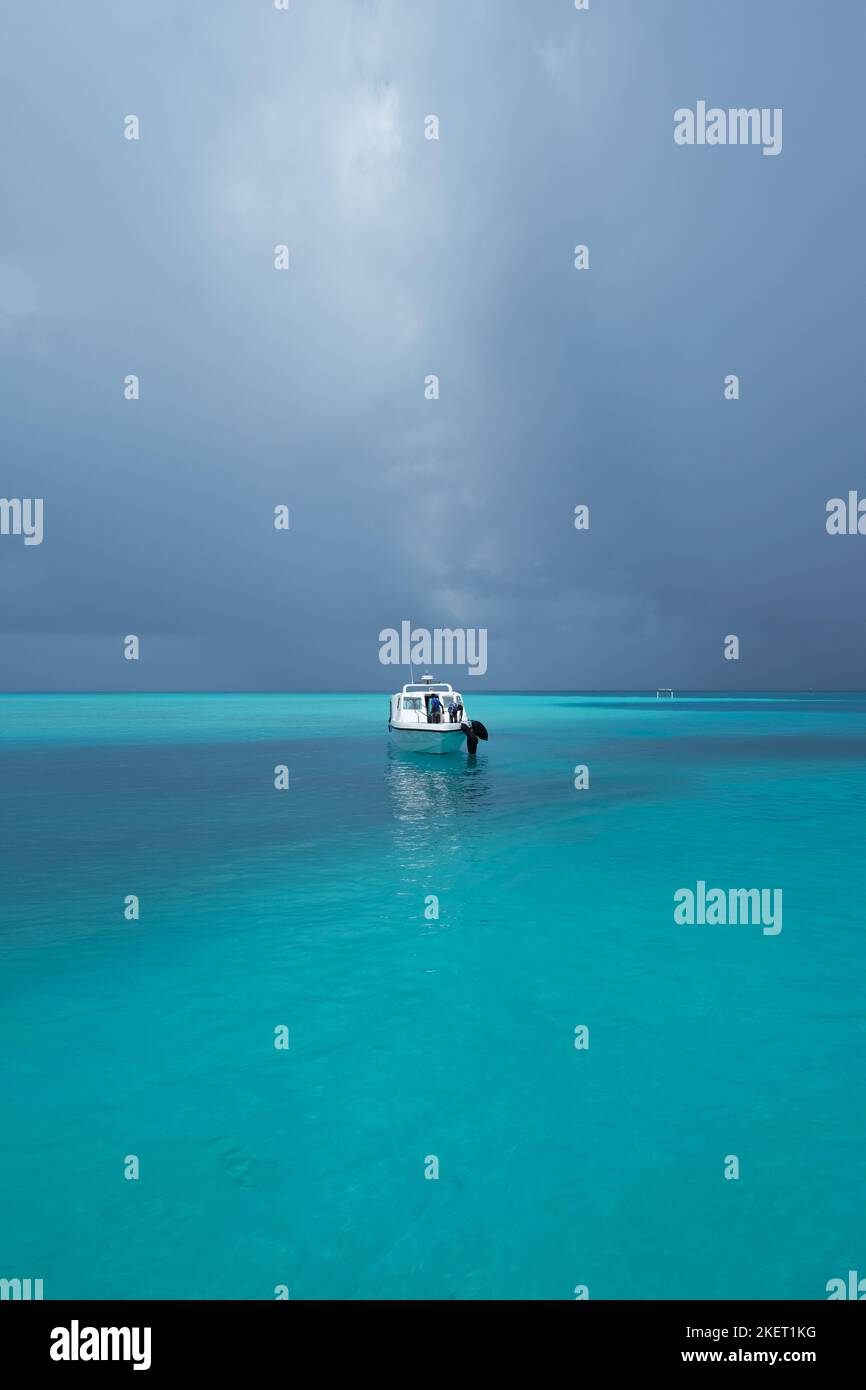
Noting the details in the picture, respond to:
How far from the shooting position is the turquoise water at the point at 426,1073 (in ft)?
18.0

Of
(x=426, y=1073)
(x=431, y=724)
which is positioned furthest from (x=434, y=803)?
(x=426, y=1073)

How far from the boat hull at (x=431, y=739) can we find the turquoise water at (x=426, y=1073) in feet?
59.3

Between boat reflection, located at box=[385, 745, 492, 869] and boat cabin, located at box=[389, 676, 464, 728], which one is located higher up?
boat cabin, located at box=[389, 676, 464, 728]

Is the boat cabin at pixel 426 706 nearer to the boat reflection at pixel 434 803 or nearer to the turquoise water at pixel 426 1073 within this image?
the boat reflection at pixel 434 803

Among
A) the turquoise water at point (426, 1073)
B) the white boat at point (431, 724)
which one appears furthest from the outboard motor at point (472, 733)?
the turquoise water at point (426, 1073)

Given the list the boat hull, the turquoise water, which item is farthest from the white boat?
the turquoise water

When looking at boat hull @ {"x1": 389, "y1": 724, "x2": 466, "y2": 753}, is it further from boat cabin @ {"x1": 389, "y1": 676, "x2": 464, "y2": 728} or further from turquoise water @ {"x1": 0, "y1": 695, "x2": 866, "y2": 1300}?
turquoise water @ {"x1": 0, "y1": 695, "x2": 866, "y2": 1300}

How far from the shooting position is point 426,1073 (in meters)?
8.15

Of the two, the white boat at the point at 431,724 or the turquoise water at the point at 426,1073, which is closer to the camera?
the turquoise water at the point at 426,1073

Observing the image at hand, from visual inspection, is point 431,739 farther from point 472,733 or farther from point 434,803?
point 434,803

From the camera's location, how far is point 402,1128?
7.12 m

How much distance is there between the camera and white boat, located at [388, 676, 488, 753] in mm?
38344

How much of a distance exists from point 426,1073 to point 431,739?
102ft
